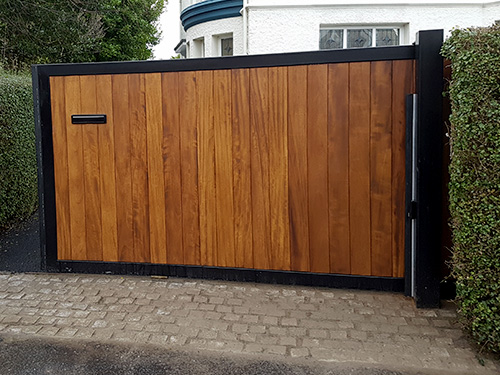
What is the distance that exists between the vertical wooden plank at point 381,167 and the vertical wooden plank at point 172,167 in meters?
1.89

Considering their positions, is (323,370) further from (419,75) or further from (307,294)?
(419,75)

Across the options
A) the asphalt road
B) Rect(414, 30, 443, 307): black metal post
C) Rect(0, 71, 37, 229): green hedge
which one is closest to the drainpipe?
Rect(0, 71, 37, 229): green hedge

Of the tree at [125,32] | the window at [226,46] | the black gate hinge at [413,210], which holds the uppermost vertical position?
the tree at [125,32]

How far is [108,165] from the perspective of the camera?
493 centimetres

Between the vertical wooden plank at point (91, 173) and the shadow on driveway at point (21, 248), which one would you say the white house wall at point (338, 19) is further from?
the shadow on driveway at point (21, 248)

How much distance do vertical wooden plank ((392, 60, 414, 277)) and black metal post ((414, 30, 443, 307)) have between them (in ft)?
0.71

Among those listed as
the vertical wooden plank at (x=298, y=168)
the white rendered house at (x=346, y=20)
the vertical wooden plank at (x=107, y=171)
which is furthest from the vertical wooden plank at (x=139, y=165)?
the white rendered house at (x=346, y=20)

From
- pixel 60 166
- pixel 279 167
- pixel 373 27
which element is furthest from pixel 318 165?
pixel 373 27

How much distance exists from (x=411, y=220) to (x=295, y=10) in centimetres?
592

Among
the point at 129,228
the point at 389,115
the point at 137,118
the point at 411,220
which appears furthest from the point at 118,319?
the point at 389,115

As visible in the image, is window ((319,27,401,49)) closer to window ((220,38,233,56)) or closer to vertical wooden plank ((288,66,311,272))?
window ((220,38,233,56))

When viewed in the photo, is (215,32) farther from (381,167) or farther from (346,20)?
(381,167)

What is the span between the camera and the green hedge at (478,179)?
310 cm

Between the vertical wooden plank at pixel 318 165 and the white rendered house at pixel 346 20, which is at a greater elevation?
the white rendered house at pixel 346 20
